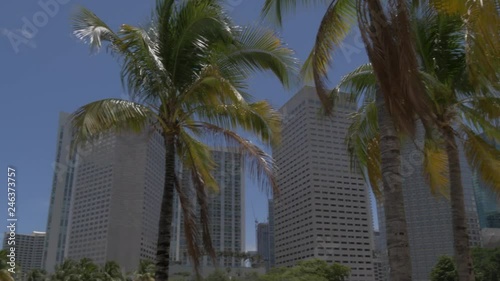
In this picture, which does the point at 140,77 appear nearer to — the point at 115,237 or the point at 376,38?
the point at 376,38

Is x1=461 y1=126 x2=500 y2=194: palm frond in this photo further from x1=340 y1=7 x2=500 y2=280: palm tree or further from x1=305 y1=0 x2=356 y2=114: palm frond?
x1=305 y1=0 x2=356 y2=114: palm frond

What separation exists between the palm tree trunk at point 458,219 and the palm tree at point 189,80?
3403 mm

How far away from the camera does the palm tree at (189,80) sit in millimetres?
9086

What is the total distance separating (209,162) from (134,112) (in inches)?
101

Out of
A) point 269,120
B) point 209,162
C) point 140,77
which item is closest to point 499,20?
point 269,120

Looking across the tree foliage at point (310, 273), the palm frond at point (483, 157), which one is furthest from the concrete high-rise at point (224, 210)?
the tree foliage at point (310, 273)

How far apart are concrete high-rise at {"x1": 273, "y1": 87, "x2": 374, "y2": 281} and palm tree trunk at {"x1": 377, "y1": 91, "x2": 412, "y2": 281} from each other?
9.96 feet

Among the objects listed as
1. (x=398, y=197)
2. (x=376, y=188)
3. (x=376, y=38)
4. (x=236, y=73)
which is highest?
(x=236, y=73)

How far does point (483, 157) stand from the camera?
10047 mm

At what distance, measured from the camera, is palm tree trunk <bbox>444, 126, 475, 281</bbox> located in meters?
8.88

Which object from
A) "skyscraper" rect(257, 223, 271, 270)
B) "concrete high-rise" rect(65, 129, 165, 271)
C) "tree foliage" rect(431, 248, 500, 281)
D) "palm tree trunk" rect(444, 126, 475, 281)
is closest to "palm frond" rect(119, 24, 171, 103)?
"palm tree trunk" rect(444, 126, 475, 281)

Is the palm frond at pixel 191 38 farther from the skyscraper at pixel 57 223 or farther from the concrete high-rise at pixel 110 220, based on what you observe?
the skyscraper at pixel 57 223

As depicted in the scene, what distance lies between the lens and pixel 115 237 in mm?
66125

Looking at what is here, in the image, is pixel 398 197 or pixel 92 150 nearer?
pixel 398 197
